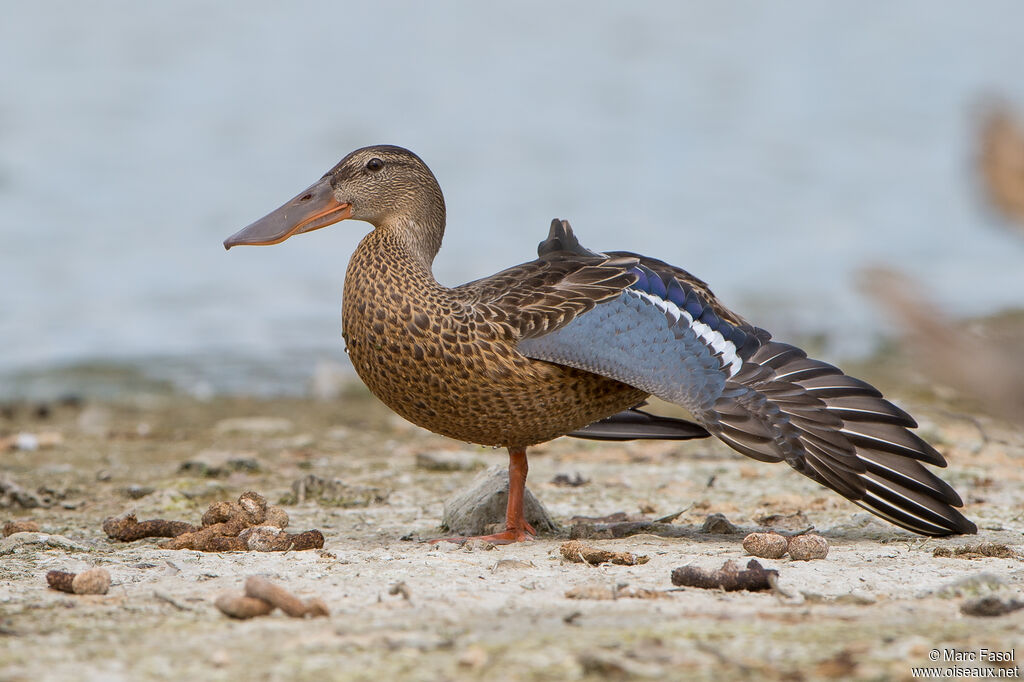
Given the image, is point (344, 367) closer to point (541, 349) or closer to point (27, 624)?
point (541, 349)

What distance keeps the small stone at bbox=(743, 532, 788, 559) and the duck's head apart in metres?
2.25

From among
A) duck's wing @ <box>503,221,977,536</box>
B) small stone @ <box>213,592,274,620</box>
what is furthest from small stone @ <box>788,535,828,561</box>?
small stone @ <box>213,592,274,620</box>

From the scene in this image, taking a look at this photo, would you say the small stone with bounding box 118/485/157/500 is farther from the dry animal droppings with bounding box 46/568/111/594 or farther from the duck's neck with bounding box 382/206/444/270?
the dry animal droppings with bounding box 46/568/111/594

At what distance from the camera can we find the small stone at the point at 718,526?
562 cm

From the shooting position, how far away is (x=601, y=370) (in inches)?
205

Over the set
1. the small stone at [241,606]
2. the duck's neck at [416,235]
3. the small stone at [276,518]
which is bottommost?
the small stone at [241,606]

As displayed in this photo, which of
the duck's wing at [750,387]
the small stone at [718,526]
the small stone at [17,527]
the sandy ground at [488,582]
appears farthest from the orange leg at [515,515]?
the small stone at [17,527]

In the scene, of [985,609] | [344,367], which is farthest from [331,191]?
[344,367]

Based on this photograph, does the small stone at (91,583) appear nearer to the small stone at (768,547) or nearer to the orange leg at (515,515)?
the orange leg at (515,515)

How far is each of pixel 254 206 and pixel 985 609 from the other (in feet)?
49.4

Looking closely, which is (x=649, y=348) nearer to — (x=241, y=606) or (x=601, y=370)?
(x=601, y=370)

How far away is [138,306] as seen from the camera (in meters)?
14.5

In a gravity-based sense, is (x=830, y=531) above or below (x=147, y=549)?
above

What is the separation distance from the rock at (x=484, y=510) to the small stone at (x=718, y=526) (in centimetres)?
68
